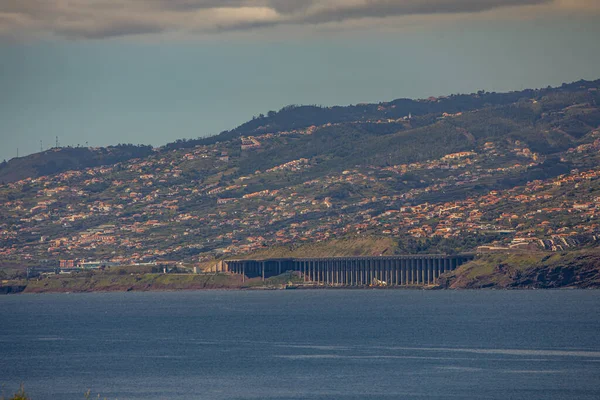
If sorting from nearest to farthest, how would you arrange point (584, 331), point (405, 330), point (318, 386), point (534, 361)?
point (318, 386), point (534, 361), point (584, 331), point (405, 330)

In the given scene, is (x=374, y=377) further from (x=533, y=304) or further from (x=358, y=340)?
(x=533, y=304)

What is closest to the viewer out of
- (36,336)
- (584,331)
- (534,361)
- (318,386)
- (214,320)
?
(318,386)

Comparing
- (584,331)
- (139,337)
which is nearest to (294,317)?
(139,337)

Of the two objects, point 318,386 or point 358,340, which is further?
point 358,340

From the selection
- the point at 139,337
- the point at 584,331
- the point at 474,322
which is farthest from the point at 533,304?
the point at 139,337

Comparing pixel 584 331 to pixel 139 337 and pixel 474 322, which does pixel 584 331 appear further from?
pixel 139 337

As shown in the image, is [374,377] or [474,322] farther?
[474,322]
